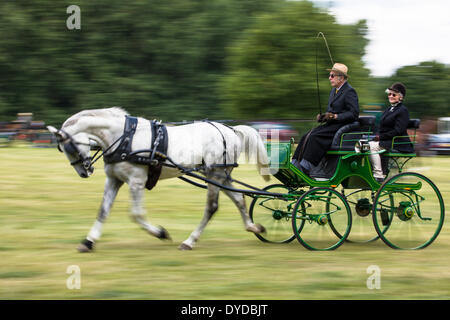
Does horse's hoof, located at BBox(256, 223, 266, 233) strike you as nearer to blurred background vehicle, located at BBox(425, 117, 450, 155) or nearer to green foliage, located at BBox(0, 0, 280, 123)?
blurred background vehicle, located at BBox(425, 117, 450, 155)

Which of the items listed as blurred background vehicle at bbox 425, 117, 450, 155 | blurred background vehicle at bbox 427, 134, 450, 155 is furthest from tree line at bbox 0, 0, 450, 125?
blurred background vehicle at bbox 427, 134, 450, 155

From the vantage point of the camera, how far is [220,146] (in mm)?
7566

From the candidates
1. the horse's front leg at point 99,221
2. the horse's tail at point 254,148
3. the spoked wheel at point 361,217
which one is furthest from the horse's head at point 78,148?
the spoked wheel at point 361,217

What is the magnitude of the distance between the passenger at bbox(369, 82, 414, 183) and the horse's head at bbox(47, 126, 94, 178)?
318cm

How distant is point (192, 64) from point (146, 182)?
39778 mm

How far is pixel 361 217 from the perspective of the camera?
8148mm

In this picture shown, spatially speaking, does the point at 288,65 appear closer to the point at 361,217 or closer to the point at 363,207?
the point at 361,217

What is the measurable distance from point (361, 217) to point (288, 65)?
29024 mm

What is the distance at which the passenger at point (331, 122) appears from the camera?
24.5ft

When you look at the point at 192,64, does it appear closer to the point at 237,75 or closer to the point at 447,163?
the point at 237,75

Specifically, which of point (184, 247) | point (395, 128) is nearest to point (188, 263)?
point (184, 247)

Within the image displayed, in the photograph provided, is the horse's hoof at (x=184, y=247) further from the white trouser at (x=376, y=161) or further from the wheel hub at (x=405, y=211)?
the wheel hub at (x=405, y=211)

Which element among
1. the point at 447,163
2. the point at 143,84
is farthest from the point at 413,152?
the point at 143,84

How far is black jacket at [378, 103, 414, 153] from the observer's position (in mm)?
7496
